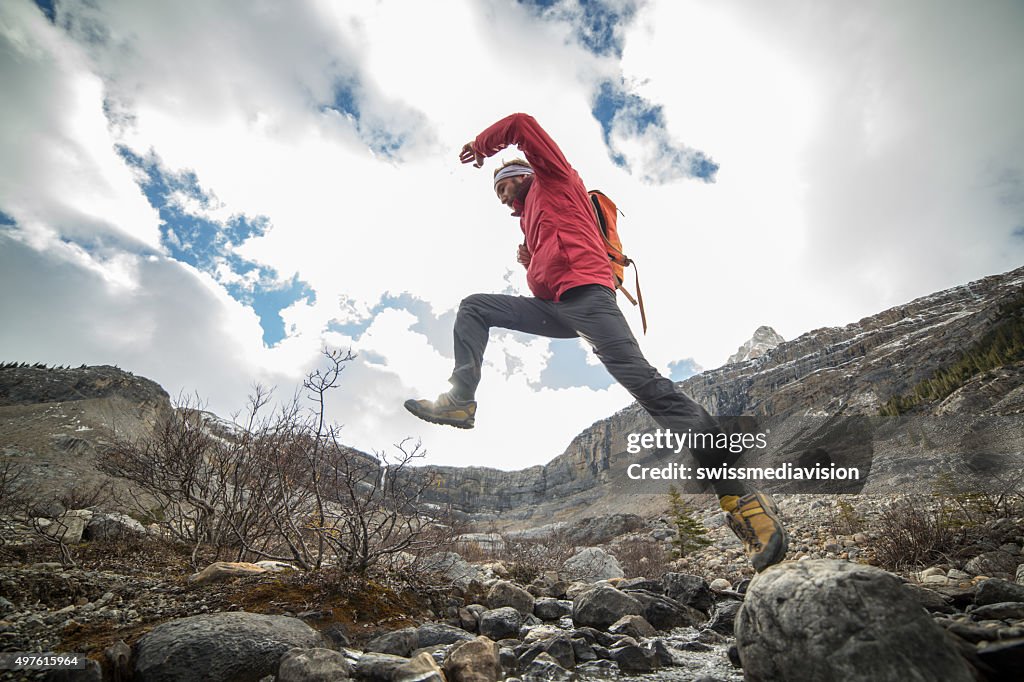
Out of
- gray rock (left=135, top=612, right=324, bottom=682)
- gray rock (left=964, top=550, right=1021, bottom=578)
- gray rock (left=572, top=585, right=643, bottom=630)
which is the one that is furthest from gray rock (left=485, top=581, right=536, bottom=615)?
gray rock (left=964, top=550, right=1021, bottom=578)

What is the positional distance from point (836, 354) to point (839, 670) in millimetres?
91107

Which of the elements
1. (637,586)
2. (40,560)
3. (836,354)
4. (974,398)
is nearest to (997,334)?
(974,398)

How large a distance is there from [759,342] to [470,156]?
7922 inches

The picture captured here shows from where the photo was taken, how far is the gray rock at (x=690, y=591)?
16.4ft

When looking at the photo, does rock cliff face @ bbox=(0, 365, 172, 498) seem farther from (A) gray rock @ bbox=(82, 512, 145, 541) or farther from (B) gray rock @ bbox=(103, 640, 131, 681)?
(B) gray rock @ bbox=(103, 640, 131, 681)

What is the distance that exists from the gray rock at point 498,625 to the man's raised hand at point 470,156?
3762 millimetres

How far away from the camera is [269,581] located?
3.27 metres

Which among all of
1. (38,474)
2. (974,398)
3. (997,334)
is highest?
(997,334)

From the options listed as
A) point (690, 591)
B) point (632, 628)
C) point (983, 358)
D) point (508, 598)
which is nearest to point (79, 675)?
point (632, 628)

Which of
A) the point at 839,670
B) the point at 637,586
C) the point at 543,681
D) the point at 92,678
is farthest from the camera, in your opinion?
the point at 637,586

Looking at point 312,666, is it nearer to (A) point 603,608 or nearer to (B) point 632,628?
(B) point 632,628

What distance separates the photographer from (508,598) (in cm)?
459

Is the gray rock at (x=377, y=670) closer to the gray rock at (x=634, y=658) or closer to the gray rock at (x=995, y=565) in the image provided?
the gray rock at (x=634, y=658)

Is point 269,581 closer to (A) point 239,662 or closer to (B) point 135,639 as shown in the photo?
(B) point 135,639
